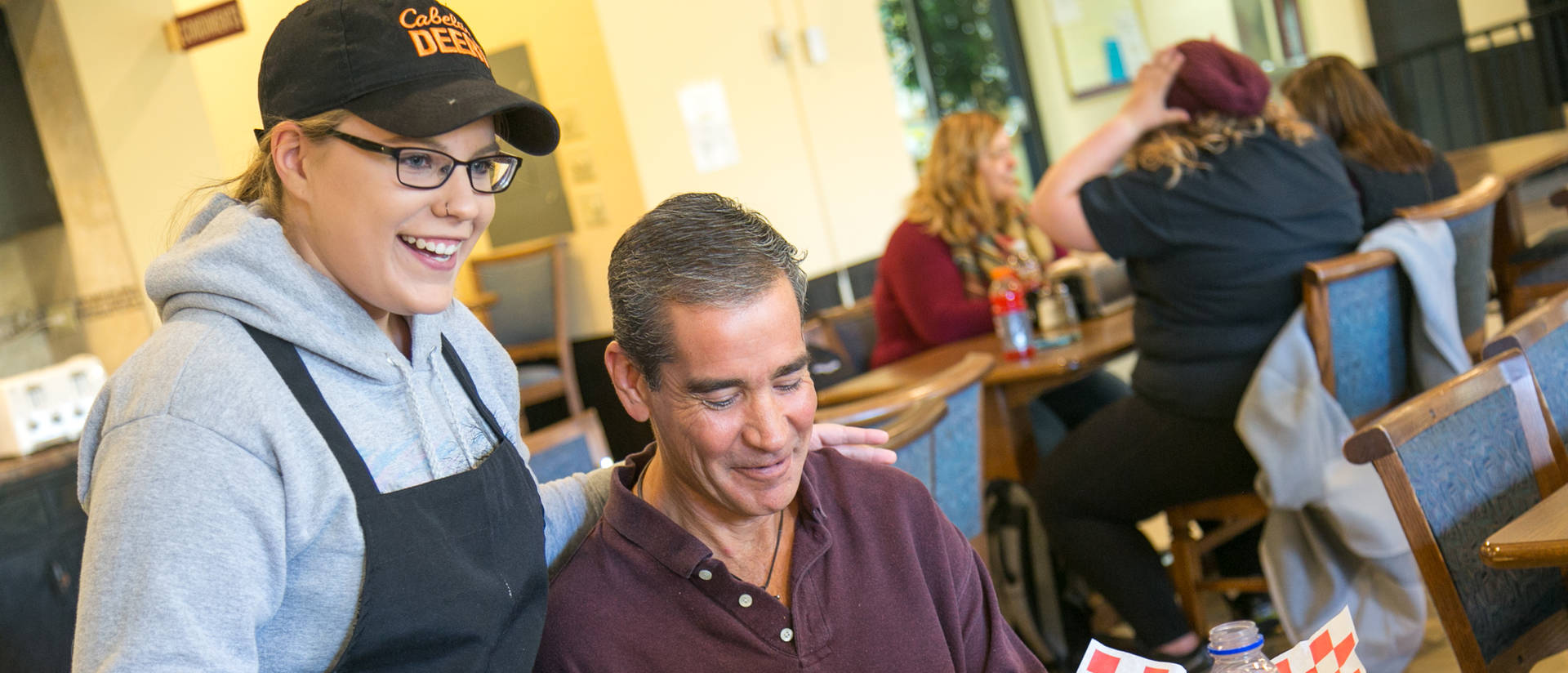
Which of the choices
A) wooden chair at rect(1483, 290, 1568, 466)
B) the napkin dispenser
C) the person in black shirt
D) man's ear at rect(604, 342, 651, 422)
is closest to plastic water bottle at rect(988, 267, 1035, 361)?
the napkin dispenser

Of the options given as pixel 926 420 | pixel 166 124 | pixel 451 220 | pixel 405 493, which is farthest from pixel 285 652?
pixel 166 124

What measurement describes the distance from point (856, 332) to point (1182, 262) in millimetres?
1474

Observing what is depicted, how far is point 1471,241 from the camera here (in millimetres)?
3002

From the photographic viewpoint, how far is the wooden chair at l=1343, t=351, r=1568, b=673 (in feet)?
5.19

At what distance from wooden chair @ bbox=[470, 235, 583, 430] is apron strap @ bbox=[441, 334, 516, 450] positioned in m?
3.65

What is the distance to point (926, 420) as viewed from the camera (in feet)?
7.14

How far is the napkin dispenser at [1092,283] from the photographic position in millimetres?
3615

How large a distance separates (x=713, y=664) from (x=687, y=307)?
0.37 metres

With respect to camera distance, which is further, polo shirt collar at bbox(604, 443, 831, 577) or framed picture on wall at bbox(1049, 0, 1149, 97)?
framed picture on wall at bbox(1049, 0, 1149, 97)

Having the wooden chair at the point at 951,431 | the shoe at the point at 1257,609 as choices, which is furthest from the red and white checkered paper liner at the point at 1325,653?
the shoe at the point at 1257,609

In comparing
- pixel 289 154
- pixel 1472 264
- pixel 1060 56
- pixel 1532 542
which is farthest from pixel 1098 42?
pixel 289 154

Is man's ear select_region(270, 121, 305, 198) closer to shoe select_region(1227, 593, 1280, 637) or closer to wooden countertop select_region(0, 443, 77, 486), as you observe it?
wooden countertop select_region(0, 443, 77, 486)

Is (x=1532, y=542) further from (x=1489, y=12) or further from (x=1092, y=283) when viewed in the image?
(x=1489, y=12)

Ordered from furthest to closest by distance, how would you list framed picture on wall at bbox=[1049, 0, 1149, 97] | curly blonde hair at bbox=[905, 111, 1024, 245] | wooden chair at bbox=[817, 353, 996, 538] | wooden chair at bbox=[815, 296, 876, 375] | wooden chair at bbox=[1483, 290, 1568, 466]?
framed picture on wall at bbox=[1049, 0, 1149, 97] → wooden chair at bbox=[815, 296, 876, 375] → curly blonde hair at bbox=[905, 111, 1024, 245] → wooden chair at bbox=[817, 353, 996, 538] → wooden chair at bbox=[1483, 290, 1568, 466]
